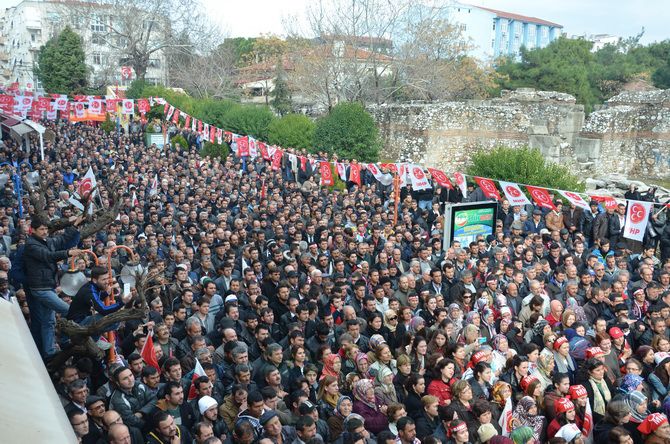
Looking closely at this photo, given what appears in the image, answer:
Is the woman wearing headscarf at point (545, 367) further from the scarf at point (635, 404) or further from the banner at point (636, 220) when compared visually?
the banner at point (636, 220)

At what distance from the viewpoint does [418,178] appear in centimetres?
1608

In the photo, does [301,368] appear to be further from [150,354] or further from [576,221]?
[576,221]

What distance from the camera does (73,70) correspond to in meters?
47.3

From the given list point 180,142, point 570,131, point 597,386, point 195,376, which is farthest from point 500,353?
point 180,142

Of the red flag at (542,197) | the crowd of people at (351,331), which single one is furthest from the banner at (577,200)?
the crowd of people at (351,331)

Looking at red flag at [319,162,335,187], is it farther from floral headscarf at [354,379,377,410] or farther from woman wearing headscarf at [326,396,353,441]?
woman wearing headscarf at [326,396,353,441]

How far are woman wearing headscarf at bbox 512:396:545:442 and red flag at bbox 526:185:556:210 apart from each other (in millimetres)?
8476

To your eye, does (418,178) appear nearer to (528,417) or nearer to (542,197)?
(542,197)

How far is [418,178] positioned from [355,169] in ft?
8.77

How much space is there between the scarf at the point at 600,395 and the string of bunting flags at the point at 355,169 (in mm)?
6952

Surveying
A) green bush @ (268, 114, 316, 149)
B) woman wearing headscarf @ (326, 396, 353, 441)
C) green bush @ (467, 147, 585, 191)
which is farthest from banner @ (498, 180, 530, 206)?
green bush @ (268, 114, 316, 149)

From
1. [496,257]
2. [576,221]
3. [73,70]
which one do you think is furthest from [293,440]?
[73,70]

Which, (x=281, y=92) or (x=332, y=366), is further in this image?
(x=281, y=92)

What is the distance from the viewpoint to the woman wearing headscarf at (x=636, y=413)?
18.1 feet
